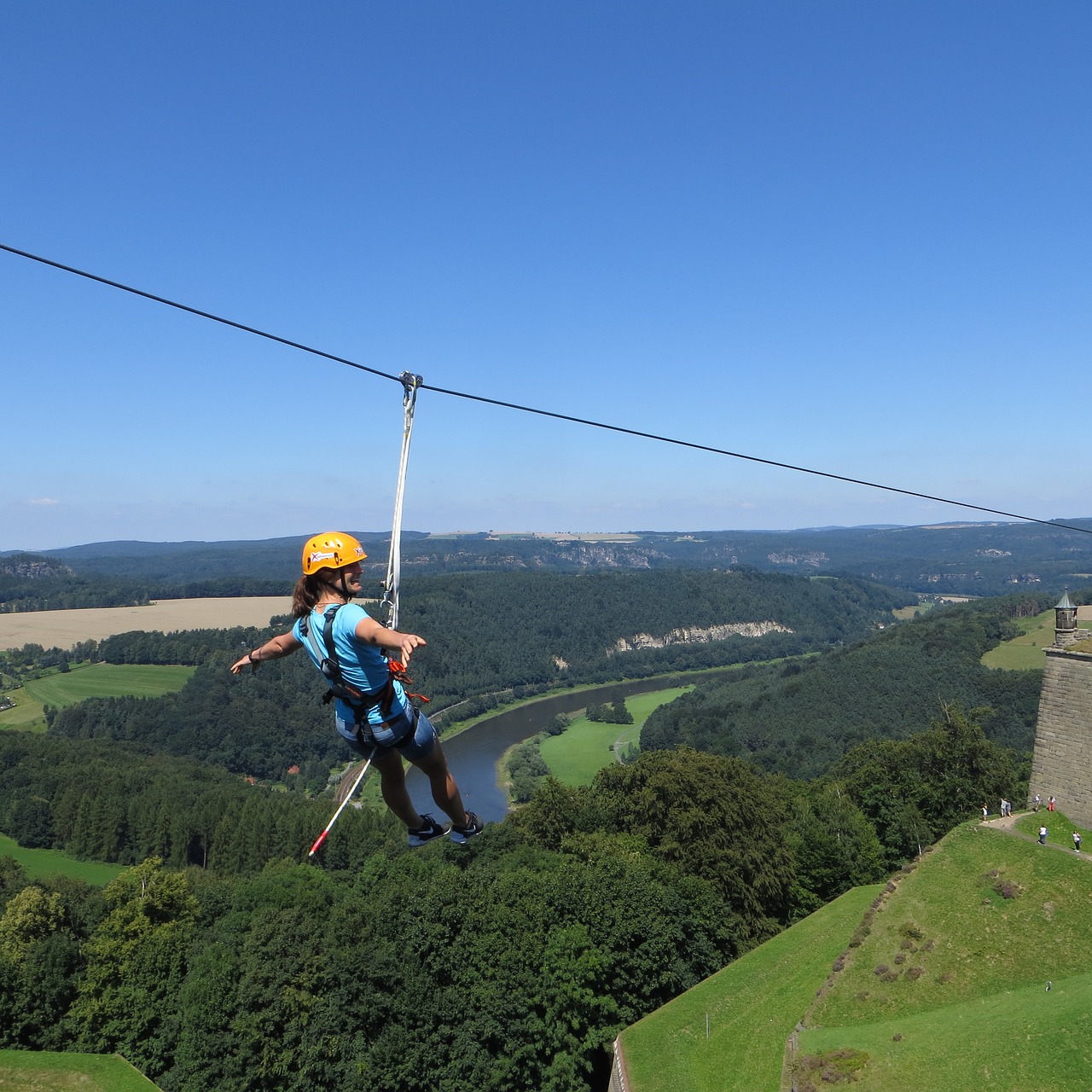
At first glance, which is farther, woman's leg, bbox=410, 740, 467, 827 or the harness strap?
woman's leg, bbox=410, 740, 467, 827

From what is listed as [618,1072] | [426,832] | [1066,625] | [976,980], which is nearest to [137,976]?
[618,1072]

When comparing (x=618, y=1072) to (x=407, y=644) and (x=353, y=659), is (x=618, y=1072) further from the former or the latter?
(x=407, y=644)

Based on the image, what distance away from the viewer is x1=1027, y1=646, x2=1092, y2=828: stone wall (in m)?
23.4

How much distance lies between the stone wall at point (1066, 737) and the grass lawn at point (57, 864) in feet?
201

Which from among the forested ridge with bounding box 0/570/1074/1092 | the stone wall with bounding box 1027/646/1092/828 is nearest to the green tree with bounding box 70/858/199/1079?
the forested ridge with bounding box 0/570/1074/1092

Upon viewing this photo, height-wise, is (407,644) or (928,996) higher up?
(407,644)

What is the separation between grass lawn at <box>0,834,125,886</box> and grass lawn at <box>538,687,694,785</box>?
4135 centimetres

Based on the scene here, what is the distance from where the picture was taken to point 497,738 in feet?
361

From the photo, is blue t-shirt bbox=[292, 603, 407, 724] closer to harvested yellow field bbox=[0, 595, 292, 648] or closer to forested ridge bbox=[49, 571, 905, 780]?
forested ridge bbox=[49, 571, 905, 780]

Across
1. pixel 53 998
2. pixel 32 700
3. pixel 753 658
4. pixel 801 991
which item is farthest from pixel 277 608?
pixel 801 991

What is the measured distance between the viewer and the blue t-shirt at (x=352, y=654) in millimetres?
5238

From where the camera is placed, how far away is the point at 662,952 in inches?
980

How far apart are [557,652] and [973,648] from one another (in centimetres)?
9201

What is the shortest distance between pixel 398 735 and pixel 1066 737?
2506 cm
